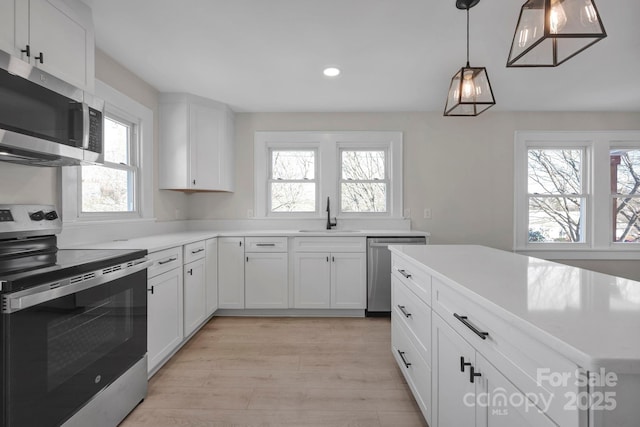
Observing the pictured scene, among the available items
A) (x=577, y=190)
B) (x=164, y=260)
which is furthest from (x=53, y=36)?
(x=577, y=190)

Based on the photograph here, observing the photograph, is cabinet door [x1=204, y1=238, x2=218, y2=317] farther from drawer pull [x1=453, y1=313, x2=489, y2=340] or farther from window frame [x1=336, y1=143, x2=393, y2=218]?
drawer pull [x1=453, y1=313, x2=489, y2=340]

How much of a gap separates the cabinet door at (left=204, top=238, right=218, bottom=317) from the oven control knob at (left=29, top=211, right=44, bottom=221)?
1405mm

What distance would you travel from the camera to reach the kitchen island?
2.04 feet

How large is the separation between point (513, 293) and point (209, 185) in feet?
10.5

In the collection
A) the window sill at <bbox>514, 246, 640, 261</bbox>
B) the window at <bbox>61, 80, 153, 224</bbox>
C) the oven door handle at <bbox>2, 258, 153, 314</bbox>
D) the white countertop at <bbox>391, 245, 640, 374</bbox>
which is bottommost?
the window sill at <bbox>514, 246, 640, 261</bbox>

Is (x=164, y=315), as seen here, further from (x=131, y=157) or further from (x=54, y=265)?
(x=131, y=157)

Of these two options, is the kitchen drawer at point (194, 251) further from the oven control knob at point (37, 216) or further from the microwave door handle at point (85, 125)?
the microwave door handle at point (85, 125)

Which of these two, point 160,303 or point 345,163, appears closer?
point 160,303

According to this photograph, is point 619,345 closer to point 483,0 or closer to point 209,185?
point 483,0

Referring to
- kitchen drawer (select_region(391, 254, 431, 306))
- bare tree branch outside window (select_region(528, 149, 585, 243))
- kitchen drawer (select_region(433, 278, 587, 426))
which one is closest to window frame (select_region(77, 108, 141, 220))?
kitchen drawer (select_region(391, 254, 431, 306))

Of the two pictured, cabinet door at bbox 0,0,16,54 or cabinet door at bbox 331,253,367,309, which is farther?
cabinet door at bbox 331,253,367,309

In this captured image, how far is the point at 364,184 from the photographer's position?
403cm

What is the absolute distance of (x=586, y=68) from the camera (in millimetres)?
2740

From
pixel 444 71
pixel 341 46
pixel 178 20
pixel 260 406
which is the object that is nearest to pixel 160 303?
pixel 260 406
